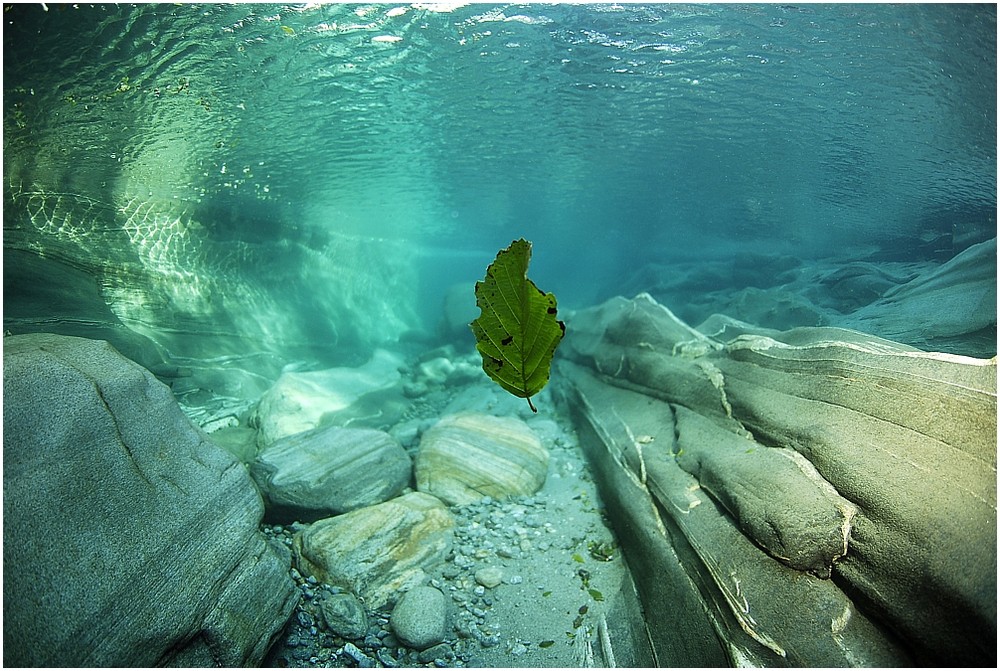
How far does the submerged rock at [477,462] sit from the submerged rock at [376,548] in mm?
686

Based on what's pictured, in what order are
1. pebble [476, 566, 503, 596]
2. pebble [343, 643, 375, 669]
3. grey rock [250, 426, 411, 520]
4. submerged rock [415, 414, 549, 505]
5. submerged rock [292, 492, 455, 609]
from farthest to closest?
submerged rock [415, 414, 549, 505] < grey rock [250, 426, 411, 520] < pebble [476, 566, 503, 596] < submerged rock [292, 492, 455, 609] < pebble [343, 643, 375, 669]

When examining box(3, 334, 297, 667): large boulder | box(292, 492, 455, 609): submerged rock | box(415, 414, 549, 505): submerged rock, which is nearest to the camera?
box(3, 334, 297, 667): large boulder

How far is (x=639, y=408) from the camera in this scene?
5.82 m

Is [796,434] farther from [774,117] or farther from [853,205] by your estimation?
[853,205]

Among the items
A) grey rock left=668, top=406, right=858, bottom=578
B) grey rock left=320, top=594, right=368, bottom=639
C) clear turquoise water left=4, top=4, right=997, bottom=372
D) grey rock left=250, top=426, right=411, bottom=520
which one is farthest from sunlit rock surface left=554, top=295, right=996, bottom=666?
clear turquoise water left=4, top=4, right=997, bottom=372

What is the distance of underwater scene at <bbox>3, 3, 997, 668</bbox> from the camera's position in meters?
2.35

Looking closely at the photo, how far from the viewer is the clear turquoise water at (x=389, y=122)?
741cm

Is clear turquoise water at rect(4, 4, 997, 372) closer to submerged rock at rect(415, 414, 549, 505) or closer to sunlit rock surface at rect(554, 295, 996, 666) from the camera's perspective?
submerged rock at rect(415, 414, 549, 505)

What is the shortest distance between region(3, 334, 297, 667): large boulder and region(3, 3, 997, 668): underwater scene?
0.06 feet

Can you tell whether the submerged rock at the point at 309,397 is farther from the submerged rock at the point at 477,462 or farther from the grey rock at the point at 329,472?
the submerged rock at the point at 477,462

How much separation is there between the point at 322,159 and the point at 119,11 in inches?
369

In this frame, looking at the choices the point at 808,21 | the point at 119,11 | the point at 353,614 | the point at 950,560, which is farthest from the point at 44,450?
Result: the point at 808,21

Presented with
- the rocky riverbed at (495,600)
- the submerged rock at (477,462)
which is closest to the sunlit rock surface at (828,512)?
the rocky riverbed at (495,600)

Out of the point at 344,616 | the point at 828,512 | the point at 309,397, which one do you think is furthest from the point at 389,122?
the point at 828,512
